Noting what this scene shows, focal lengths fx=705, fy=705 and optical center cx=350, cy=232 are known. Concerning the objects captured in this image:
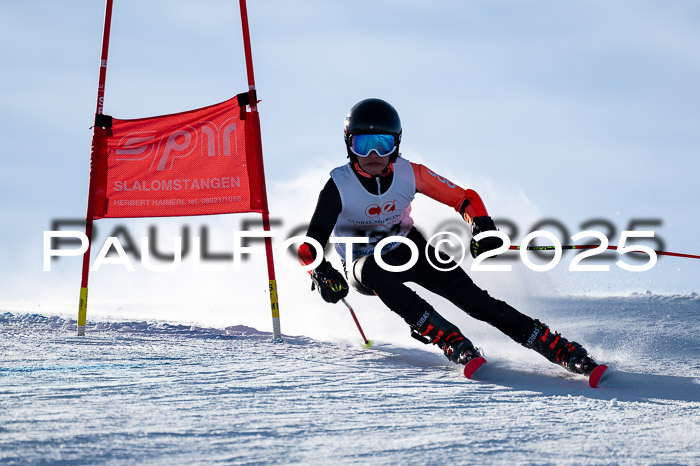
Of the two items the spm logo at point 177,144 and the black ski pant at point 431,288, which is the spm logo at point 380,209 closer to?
the black ski pant at point 431,288

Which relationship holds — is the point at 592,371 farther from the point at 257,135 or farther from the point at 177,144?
the point at 177,144

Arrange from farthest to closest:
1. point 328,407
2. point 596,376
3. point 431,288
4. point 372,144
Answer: point 431,288, point 372,144, point 596,376, point 328,407

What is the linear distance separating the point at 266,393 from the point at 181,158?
399 cm

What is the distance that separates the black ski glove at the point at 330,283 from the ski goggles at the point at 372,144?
72 cm

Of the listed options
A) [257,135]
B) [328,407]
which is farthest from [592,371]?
[257,135]

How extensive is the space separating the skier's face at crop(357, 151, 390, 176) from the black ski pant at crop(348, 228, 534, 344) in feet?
1.77

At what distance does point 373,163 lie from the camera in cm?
435

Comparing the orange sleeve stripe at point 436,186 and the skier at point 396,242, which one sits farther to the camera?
the orange sleeve stripe at point 436,186

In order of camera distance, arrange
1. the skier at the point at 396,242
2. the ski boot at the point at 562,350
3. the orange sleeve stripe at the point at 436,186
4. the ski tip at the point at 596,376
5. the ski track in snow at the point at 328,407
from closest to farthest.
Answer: the ski track in snow at the point at 328,407 → the ski tip at the point at 596,376 → the ski boot at the point at 562,350 → the skier at the point at 396,242 → the orange sleeve stripe at the point at 436,186

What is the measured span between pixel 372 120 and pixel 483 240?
997mm

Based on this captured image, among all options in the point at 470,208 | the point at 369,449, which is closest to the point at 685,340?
the point at 470,208

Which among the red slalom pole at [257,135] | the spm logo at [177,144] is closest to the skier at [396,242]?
the red slalom pole at [257,135]

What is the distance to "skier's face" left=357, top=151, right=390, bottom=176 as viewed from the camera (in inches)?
170

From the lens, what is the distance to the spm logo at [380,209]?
174 inches
